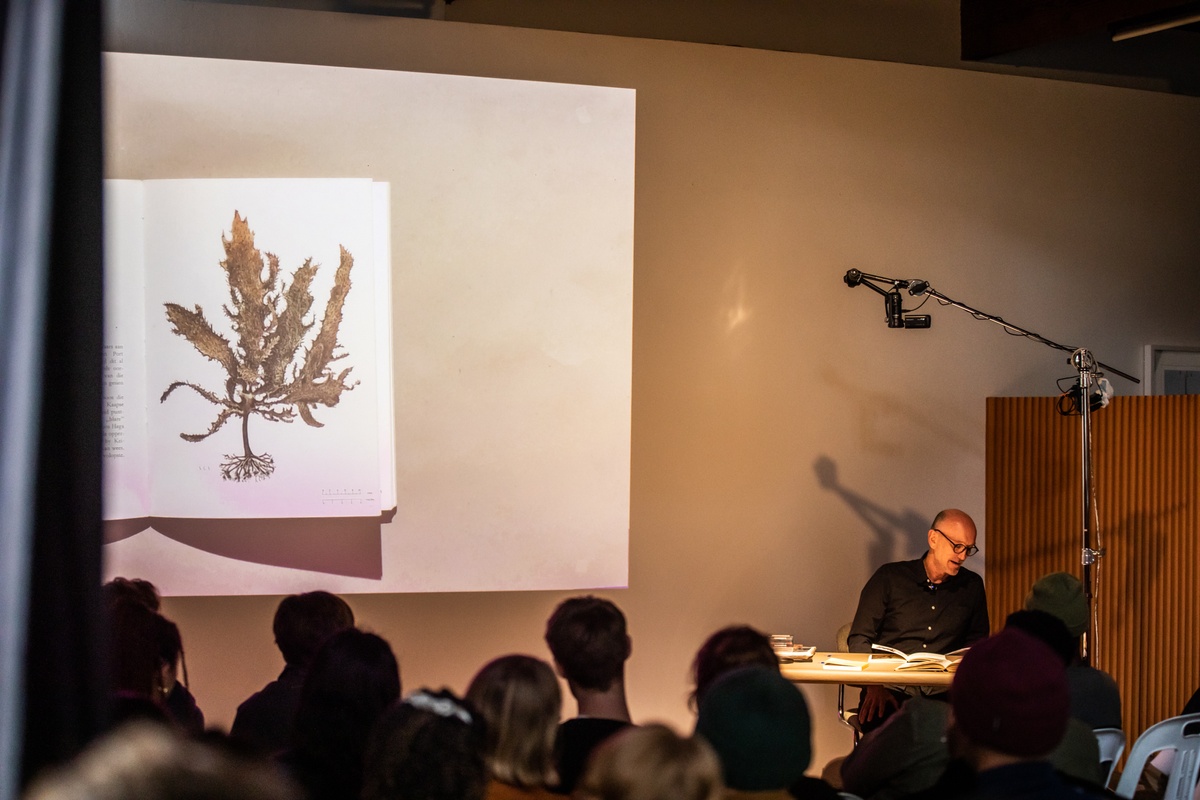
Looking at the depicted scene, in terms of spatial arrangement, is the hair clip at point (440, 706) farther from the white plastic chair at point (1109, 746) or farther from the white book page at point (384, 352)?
the white book page at point (384, 352)

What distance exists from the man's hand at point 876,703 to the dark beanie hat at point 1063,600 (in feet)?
2.67

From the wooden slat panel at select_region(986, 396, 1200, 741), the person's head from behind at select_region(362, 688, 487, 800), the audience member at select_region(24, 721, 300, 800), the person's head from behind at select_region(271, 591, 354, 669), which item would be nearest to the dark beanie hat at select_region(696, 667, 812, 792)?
the person's head from behind at select_region(362, 688, 487, 800)

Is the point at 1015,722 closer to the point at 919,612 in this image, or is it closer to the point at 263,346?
the point at 919,612

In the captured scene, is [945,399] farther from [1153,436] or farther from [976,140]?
[976,140]

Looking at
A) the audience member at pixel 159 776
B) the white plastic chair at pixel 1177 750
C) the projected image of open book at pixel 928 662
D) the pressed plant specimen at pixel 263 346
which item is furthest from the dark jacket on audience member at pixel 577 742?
the pressed plant specimen at pixel 263 346

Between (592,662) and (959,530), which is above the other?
(959,530)

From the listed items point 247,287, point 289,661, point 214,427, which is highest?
point 247,287

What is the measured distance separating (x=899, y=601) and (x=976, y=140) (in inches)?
82.9

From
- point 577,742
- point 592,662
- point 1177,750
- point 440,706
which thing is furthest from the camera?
point 1177,750

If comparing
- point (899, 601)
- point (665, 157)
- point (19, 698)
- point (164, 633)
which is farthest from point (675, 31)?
point (19, 698)

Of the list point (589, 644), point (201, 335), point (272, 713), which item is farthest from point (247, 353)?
point (589, 644)

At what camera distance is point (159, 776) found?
126cm

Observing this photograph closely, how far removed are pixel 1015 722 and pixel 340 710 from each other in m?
1.20

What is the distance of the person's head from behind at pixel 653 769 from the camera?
4.98 ft
